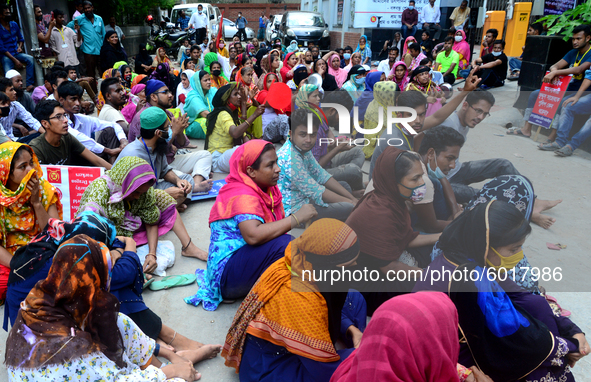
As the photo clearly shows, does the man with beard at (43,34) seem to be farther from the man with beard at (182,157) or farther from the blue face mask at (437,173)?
the blue face mask at (437,173)

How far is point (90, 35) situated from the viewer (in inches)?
341

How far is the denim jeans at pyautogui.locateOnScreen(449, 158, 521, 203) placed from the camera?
1.91m

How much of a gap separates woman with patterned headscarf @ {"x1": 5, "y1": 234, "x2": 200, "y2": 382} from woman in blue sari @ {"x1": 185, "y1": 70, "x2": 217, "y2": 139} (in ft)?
14.9

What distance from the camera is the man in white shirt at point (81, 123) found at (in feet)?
13.7

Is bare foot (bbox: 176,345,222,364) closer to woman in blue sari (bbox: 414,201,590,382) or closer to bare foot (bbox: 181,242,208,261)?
bare foot (bbox: 181,242,208,261)

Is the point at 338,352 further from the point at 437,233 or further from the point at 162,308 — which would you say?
the point at 162,308

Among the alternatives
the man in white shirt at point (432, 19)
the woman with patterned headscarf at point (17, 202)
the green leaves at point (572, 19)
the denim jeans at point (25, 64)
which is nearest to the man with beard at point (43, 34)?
the denim jeans at point (25, 64)

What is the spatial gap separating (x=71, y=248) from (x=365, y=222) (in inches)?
51.3

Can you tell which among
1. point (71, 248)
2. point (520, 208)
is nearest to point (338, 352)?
point (520, 208)

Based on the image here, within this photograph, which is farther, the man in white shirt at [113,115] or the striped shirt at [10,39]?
the striped shirt at [10,39]

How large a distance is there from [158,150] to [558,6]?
7.65m

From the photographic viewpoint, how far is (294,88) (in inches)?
271

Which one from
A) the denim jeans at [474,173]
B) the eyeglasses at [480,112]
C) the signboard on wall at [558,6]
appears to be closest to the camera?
the denim jeans at [474,173]

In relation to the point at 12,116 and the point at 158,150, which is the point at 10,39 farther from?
the point at 158,150
